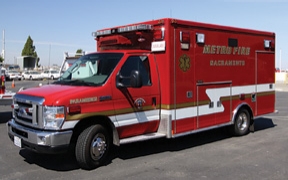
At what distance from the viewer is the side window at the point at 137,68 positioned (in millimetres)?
6668

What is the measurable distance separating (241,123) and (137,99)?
12.5 feet

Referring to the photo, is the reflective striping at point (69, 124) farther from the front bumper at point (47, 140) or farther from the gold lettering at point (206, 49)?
the gold lettering at point (206, 49)

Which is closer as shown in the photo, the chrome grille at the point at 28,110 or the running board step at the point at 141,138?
the chrome grille at the point at 28,110

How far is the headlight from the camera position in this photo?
5672 millimetres

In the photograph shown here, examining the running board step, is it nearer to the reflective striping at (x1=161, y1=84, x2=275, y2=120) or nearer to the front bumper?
the reflective striping at (x1=161, y1=84, x2=275, y2=120)

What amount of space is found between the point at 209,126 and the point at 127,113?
96.5 inches

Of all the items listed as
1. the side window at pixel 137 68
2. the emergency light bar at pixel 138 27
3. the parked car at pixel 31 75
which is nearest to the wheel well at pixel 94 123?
the side window at pixel 137 68

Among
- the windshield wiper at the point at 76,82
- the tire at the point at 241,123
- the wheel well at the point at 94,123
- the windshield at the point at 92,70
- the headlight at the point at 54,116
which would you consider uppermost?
the windshield at the point at 92,70

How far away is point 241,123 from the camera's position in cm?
930

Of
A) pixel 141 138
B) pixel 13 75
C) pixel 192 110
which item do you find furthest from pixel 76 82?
pixel 13 75

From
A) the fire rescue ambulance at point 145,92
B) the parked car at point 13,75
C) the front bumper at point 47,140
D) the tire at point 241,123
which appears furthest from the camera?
the parked car at point 13,75

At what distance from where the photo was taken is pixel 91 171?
6078 millimetres

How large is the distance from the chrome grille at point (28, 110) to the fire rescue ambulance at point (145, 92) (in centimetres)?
2

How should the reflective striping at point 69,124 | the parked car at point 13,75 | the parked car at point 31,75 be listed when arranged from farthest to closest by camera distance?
the parked car at point 31,75 → the parked car at point 13,75 → the reflective striping at point 69,124
